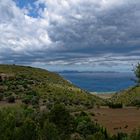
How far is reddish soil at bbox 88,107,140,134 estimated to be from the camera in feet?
151

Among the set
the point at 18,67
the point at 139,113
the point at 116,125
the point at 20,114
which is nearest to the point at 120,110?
the point at 139,113

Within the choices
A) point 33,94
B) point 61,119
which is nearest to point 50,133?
point 61,119

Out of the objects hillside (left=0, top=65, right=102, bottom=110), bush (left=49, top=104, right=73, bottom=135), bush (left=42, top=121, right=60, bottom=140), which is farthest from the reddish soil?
bush (left=42, top=121, right=60, bottom=140)

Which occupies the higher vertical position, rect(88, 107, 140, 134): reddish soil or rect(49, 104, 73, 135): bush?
rect(49, 104, 73, 135): bush

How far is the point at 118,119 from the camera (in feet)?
174

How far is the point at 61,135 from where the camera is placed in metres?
28.0

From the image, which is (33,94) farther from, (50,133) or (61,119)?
(50,133)

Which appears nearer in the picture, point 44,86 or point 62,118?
point 62,118

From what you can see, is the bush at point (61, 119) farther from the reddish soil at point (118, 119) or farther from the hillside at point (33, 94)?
the hillside at point (33, 94)

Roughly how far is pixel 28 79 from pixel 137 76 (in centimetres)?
3343

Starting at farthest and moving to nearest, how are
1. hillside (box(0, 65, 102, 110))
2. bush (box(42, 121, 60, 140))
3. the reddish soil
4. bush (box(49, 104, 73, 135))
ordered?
1. hillside (box(0, 65, 102, 110))
2. the reddish soil
3. bush (box(49, 104, 73, 135))
4. bush (box(42, 121, 60, 140))

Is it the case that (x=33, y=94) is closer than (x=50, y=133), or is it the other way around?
(x=50, y=133)

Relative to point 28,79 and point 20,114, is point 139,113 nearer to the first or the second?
point 20,114

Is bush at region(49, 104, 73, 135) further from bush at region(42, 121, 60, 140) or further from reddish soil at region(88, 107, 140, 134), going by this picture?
reddish soil at region(88, 107, 140, 134)
